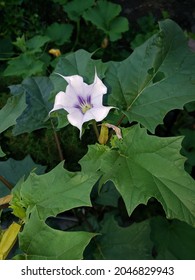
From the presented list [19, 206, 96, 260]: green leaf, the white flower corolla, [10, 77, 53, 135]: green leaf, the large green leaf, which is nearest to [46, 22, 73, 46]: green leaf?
[10, 77, 53, 135]: green leaf

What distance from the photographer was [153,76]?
4.79ft

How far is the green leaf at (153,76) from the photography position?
4.54ft

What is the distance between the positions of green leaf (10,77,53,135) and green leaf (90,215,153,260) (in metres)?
0.45

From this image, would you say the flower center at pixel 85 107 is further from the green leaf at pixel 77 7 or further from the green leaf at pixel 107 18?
the green leaf at pixel 77 7

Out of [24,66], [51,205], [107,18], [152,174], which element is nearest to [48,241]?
[51,205]

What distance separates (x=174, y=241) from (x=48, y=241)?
902mm

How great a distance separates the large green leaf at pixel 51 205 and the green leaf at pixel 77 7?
1.31m

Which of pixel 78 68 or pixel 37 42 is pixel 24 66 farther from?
pixel 78 68

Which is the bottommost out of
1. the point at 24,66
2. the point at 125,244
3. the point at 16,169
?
the point at 125,244

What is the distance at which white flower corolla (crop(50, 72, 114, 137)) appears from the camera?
3.96 ft

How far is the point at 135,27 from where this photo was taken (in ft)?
8.59

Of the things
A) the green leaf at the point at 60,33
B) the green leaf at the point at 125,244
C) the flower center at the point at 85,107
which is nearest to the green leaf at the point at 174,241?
the green leaf at the point at 125,244
